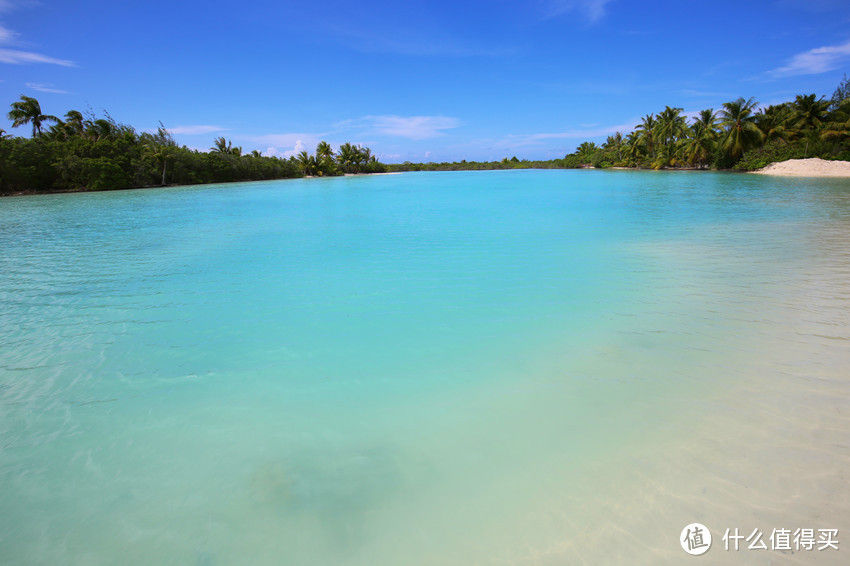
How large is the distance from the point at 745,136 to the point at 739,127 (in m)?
1.40

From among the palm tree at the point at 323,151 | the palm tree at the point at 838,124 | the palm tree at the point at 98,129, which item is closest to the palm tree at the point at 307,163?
the palm tree at the point at 323,151

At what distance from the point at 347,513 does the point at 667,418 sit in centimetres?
218

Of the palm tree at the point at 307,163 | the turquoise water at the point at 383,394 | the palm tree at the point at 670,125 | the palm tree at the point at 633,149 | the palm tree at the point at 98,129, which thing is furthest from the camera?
the palm tree at the point at 307,163

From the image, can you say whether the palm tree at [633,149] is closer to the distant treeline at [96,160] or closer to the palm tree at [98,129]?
the distant treeline at [96,160]

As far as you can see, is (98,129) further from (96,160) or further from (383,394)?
(383,394)

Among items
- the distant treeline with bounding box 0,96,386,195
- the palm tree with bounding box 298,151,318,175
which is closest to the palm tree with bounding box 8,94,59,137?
the distant treeline with bounding box 0,96,386,195

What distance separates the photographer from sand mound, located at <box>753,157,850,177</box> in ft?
98.0

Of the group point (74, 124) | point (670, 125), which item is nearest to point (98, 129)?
point (74, 124)

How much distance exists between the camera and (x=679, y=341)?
381 cm

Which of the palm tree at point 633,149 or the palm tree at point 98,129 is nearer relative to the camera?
the palm tree at point 98,129

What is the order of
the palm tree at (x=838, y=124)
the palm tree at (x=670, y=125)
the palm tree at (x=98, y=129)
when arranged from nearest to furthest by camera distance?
1. the palm tree at (x=838, y=124)
2. the palm tree at (x=98, y=129)
3. the palm tree at (x=670, y=125)

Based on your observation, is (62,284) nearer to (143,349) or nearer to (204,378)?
(143,349)

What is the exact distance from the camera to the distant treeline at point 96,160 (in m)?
32.7

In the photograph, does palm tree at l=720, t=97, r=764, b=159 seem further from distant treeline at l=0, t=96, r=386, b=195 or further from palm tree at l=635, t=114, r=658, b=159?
distant treeline at l=0, t=96, r=386, b=195
